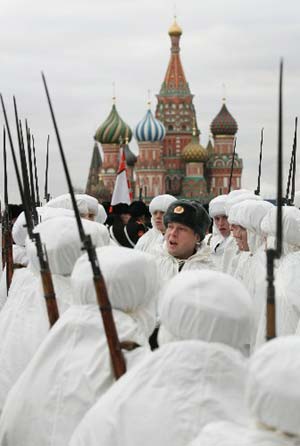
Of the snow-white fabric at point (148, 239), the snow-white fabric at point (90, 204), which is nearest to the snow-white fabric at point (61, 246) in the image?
the snow-white fabric at point (90, 204)

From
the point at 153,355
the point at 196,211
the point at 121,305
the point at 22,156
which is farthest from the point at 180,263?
the point at 153,355

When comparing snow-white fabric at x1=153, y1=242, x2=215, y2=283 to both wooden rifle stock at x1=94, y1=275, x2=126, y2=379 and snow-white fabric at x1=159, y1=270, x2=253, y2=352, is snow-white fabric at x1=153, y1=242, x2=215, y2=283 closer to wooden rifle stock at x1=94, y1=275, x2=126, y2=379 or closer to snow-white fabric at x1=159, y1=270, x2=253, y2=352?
wooden rifle stock at x1=94, y1=275, x2=126, y2=379

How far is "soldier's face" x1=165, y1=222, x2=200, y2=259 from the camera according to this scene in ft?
26.3

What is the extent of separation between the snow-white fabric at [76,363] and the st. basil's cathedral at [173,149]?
78.4 meters

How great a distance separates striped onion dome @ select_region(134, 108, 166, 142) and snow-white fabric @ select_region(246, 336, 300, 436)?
8058 cm

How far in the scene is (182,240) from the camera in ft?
26.4

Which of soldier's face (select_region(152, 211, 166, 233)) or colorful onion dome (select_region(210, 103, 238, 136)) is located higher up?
soldier's face (select_region(152, 211, 166, 233))

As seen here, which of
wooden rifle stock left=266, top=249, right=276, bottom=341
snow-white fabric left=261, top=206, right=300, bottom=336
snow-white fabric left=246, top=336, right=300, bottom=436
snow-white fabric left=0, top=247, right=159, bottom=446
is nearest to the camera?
snow-white fabric left=246, top=336, right=300, bottom=436

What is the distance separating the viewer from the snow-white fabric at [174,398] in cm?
412

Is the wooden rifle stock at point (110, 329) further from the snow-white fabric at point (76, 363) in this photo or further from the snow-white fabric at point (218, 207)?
the snow-white fabric at point (218, 207)

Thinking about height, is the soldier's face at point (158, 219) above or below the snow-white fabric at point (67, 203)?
below

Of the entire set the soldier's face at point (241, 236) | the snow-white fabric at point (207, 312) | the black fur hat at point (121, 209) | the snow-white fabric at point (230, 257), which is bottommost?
the black fur hat at point (121, 209)

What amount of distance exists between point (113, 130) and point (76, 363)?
8157 centimetres

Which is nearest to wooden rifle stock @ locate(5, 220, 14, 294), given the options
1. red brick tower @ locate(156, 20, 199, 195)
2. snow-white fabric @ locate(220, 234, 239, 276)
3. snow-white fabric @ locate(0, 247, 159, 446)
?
snow-white fabric @ locate(220, 234, 239, 276)
